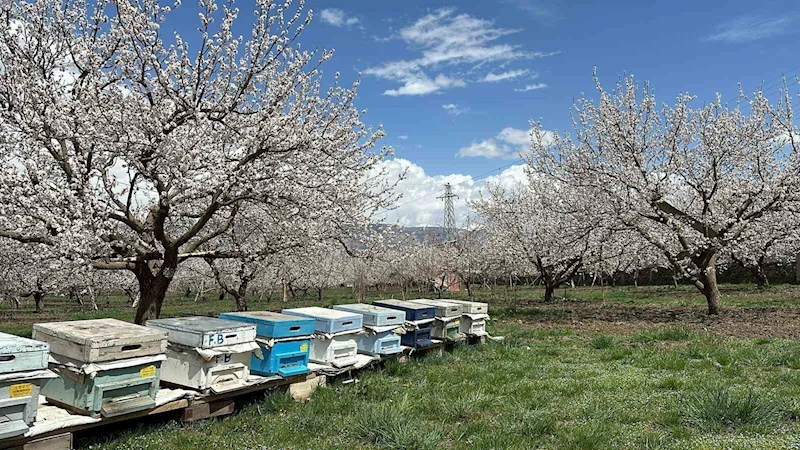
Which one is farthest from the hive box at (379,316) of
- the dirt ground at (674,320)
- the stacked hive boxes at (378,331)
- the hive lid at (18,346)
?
the dirt ground at (674,320)

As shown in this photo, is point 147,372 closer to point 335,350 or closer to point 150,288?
point 335,350

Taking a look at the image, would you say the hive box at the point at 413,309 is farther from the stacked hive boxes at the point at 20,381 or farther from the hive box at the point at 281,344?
the stacked hive boxes at the point at 20,381

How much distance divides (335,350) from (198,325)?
7.30 feet

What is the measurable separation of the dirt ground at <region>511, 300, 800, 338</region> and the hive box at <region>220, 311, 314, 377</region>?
910 cm

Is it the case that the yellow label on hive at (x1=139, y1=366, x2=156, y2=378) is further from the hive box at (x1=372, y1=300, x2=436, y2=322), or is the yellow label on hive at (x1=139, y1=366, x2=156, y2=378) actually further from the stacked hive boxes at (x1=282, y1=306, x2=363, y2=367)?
the hive box at (x1=372, y1=300, x2=436, y2=322)

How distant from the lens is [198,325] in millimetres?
6758

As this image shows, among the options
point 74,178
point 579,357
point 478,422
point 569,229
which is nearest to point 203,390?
point 478,422

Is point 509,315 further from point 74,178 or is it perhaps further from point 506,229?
point 74,178

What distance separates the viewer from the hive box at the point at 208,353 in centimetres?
641

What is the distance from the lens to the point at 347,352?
28.0 feet

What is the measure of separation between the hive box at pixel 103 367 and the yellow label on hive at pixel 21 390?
0.43 meters

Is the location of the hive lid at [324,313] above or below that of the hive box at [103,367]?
above

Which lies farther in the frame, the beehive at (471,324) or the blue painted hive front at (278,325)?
the beehive at (471,324)

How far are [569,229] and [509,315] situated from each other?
3.44m
